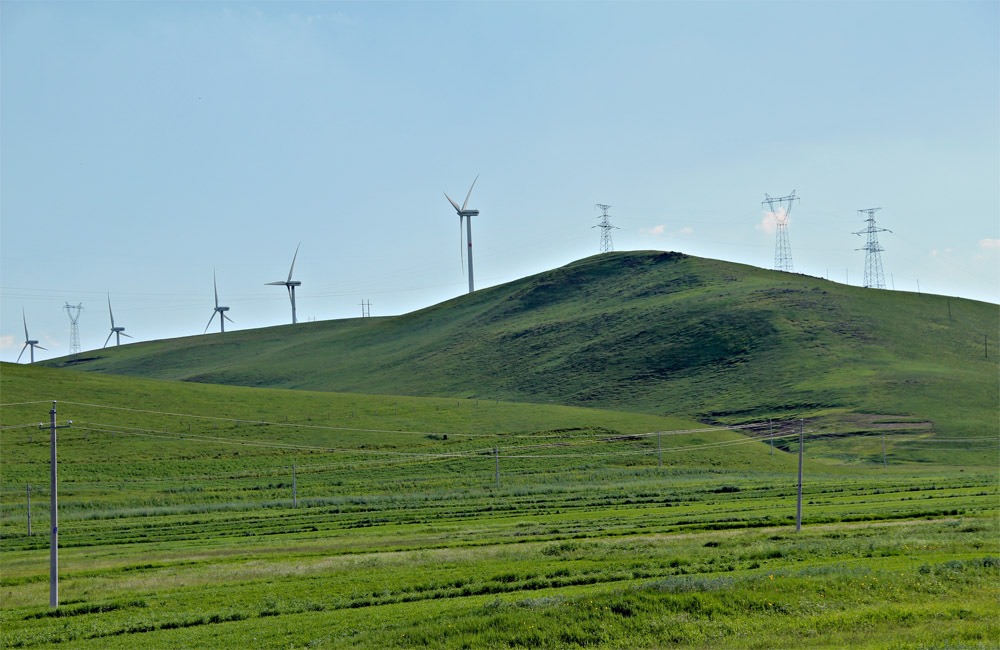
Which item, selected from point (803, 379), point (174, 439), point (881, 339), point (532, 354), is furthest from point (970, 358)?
point (174, 439)

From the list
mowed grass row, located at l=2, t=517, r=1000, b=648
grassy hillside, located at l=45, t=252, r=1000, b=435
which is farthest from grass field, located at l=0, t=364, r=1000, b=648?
grassy hillside, located at l=45, t=252, r=1000, b=435

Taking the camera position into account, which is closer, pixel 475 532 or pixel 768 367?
pixel 475 532

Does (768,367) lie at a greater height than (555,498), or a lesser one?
greater

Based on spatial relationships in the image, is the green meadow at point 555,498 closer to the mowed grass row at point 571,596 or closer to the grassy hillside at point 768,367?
the mowed grass row at point 571,596

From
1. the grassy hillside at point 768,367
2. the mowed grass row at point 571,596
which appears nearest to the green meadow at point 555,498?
the mowed grass row at point 571,596

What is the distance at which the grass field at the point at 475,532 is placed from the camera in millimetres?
24578

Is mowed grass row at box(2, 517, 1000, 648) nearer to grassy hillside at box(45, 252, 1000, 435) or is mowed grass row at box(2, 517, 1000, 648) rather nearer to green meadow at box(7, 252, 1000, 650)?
green meadow at box(7, 252, 1000, 650)

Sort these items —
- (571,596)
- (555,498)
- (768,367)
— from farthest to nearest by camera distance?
(768,367) → (555,498) → (571,596)

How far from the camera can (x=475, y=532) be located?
52406 millimetres

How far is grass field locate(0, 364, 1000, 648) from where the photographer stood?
24578 millimetres

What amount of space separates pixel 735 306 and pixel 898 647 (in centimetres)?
17874

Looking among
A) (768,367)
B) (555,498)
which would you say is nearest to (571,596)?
(555,498)

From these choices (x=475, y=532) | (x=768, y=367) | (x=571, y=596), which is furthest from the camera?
(x=768, y=367)

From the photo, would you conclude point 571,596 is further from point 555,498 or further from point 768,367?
point 768,367
